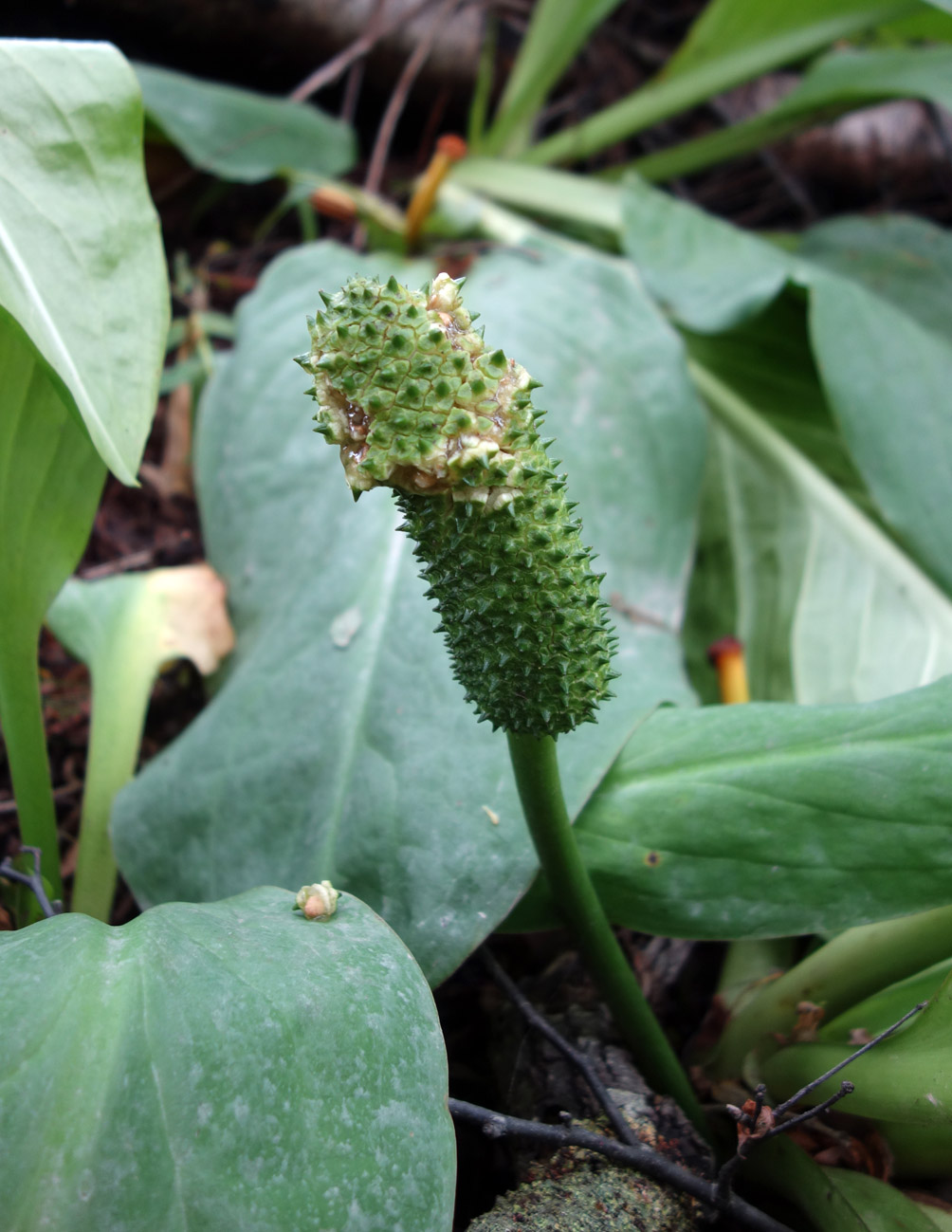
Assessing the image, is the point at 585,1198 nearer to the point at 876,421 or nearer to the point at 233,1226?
the point at 233,1226

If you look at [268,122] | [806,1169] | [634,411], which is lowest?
[806,1169]

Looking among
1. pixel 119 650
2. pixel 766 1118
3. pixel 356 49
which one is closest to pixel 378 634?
pixel 119 650

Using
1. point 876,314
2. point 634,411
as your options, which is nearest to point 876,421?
point 876,314

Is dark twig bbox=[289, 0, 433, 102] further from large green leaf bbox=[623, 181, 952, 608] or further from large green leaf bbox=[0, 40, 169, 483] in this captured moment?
large green leaf bbox=[0, 40, 169, 483]

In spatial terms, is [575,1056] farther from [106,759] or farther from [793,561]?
[793,561]

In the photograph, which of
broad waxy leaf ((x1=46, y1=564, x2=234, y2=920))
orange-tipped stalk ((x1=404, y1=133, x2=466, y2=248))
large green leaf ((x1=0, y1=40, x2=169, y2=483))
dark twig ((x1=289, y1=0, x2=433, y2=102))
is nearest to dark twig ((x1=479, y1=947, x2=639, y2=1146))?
broad waxy leaf ((x1=46, y1=564, x2=234, y2=920))

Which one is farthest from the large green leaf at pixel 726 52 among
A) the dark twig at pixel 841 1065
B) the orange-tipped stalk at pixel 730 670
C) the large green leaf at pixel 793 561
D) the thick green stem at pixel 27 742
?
the dark twig at pixel 841 1065
